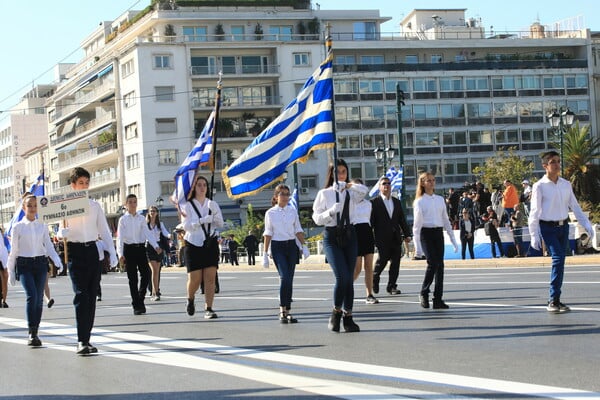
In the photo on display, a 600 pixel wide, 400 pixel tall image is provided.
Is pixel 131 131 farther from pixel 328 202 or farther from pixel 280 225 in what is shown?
pixel 328 202

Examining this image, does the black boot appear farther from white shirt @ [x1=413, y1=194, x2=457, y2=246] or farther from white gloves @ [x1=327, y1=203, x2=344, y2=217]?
white shirt @ [x1=413, y1=194, x2=457, y2=246]

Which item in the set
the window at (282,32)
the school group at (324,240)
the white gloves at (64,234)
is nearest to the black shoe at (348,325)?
the school group at (324,240)

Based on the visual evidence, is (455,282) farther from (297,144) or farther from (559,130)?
(559,130)

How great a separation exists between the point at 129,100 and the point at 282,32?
1409cm

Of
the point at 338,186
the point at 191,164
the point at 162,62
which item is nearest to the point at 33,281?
the point at 338,186

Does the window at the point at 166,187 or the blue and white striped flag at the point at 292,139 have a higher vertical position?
the window at the point at 166,187

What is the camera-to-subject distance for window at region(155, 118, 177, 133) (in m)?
87.7

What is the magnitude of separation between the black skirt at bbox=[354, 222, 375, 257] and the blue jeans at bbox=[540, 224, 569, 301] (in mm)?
3645

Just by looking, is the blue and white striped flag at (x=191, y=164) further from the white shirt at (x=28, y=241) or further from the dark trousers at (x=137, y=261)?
the white shirt at (x=28, y=241)

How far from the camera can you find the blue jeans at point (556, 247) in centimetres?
1299

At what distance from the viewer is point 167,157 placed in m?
87.5

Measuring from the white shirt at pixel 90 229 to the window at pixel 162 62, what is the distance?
76489mm

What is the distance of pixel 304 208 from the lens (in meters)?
87.6

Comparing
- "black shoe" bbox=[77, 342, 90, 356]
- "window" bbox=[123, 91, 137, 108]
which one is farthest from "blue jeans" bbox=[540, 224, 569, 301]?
"window" bbox=[123, 91, 137, 108]
